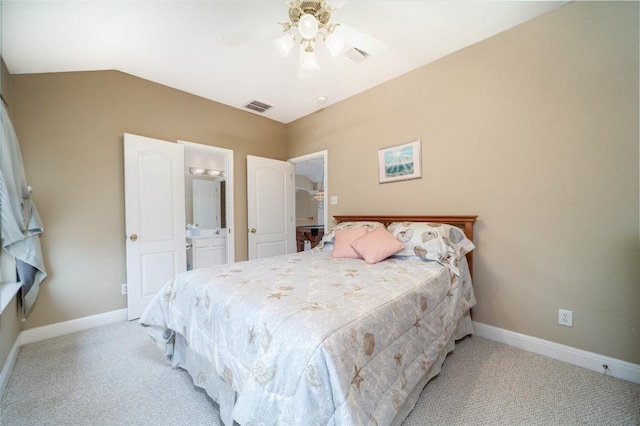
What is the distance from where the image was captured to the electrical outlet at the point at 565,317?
74.8 inches

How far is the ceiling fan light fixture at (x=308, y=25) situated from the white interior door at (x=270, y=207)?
7.74 feet

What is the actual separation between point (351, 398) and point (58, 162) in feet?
10.4

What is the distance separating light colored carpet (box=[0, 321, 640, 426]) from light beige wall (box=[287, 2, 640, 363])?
13.7 inches

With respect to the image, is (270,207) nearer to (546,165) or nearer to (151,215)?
(151,215)

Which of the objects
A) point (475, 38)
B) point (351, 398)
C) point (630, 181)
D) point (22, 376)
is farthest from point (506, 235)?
point (22, 376)

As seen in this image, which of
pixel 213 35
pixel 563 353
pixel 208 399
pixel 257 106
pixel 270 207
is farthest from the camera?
pixel 270 207

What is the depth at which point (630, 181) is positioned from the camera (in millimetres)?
1673

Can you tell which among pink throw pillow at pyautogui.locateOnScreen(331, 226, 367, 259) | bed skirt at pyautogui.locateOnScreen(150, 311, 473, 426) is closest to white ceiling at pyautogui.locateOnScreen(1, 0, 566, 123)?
pink throw pillow at pyautogui.locateOnScreen(331, 226, 367, 259)

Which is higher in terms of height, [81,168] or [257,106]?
[257,106]

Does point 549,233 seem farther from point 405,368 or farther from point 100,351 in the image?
point 100,351

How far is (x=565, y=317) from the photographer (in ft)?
6.31

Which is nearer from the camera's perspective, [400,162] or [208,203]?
[400,162]

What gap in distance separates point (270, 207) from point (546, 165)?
10.4ft

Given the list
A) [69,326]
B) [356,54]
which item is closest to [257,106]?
[356,54]
